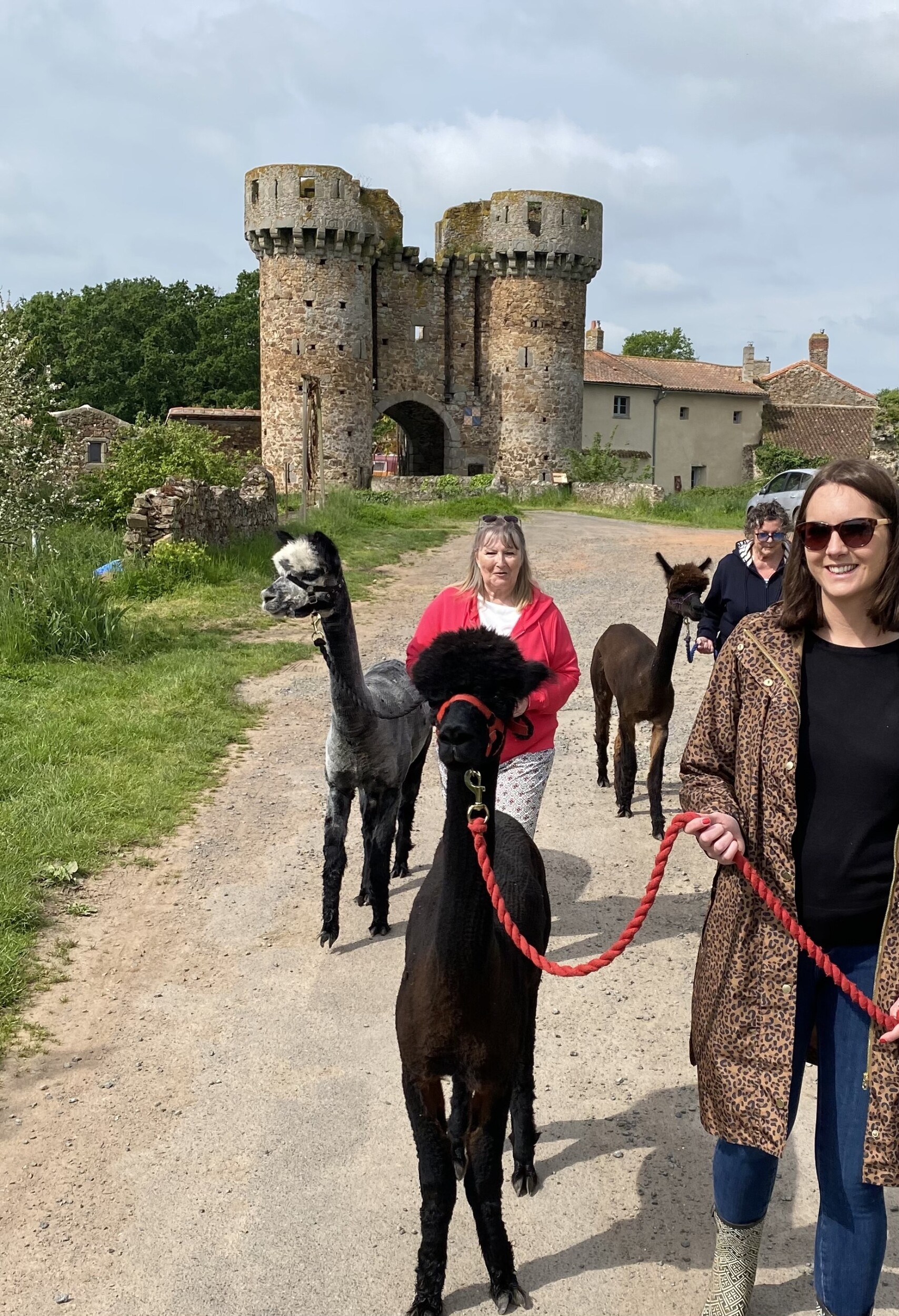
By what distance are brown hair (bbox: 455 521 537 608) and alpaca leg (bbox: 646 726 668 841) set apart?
10.1 ft

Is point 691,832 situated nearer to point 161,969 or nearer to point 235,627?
point 161,969

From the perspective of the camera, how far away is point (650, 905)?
2.81 meters

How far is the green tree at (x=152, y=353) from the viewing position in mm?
55812

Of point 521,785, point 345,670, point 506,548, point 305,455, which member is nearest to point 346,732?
point 345,670

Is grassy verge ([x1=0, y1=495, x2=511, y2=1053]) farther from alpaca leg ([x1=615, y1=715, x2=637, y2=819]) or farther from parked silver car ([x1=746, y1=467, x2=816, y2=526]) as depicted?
parked silver car ([x1=746, y1=467, x2=816, y2=526])

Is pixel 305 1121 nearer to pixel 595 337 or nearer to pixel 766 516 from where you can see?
pixel 766 516

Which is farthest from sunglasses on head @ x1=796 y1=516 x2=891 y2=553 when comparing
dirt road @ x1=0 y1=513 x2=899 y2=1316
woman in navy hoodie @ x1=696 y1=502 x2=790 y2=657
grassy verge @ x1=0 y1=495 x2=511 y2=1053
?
grassy verge @ x1=0 y1=495 x2=511 y2=1053

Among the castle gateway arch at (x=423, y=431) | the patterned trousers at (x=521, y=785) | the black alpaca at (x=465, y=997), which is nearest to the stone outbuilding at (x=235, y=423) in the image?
the castle gateway arch at (x=423, y=431)

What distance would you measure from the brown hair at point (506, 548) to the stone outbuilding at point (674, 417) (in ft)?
144

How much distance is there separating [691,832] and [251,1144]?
2.28m

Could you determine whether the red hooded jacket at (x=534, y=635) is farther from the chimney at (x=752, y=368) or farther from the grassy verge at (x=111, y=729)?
the chimney at (x=752, y=368)

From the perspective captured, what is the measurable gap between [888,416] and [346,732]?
87.3 feet

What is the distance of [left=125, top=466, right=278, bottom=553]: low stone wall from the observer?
1642 centimetres

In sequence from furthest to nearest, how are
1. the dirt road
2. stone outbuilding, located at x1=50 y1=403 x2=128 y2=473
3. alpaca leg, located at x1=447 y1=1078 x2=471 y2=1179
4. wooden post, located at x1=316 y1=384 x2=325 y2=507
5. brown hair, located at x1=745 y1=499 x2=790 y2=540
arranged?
1. stone outbuilding, located at x1=50 y1=403 x2=128 y2=473
2. wooden post, located at x1=316 y1=384 x2=325 y2=507
3. brown hair, located at x1=745 y1=499 x2=790 y2=540
4. alpaca leg, located at x1=447 y1=1078 x2=471 y2=1179
5. the dirt road
